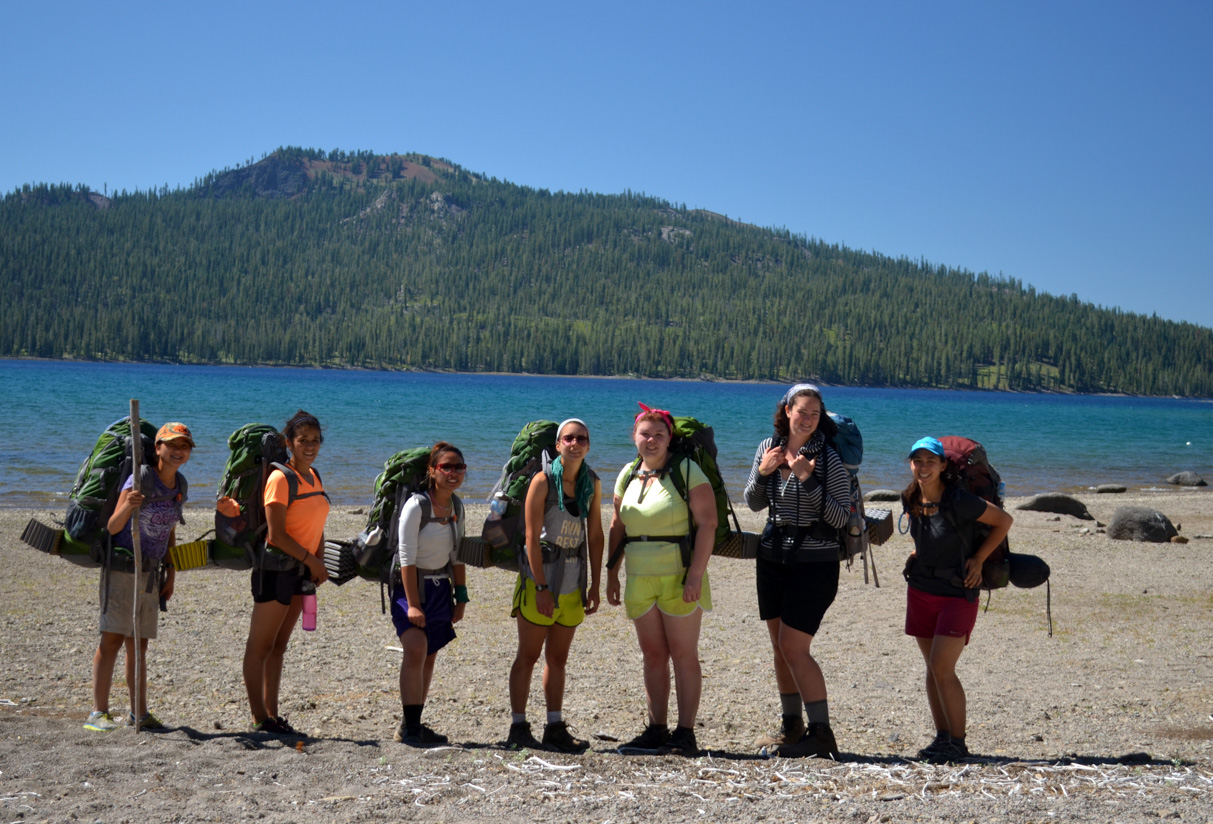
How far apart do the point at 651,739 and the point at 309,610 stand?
7.13 ft

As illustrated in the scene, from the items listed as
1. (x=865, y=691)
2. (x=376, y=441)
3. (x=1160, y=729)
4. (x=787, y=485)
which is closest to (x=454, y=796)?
(x=787, y=485)

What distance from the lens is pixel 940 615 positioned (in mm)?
4977

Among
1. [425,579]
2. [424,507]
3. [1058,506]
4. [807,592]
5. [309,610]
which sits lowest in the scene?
[1058,506]

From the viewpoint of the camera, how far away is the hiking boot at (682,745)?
5.09 m

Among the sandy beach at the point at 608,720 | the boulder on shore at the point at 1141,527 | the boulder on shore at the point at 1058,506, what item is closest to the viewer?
the sandy beach at the point at 608,720

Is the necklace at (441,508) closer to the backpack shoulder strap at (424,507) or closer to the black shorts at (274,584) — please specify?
the backpack shoulder strap at (424,507)

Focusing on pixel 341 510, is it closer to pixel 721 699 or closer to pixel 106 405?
pixel 721 699

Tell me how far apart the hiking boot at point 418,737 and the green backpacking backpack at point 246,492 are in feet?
4.38

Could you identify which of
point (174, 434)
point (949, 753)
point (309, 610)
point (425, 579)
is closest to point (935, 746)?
point (949, 753)

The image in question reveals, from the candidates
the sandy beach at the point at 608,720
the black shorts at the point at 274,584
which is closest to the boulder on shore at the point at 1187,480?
the sandy beach at the point at 608,720

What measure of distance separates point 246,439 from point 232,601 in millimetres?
4885

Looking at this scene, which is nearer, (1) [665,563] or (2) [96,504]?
(1) [665,563]

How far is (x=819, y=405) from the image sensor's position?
197 inches

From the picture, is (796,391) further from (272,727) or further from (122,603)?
(122,603)
